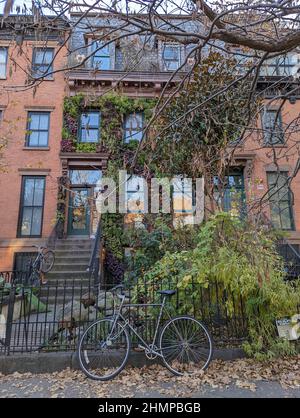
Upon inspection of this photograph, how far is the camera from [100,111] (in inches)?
548

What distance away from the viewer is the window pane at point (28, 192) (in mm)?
12952

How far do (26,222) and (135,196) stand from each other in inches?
Result: 182

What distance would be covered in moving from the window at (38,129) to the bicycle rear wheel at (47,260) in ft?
17.0

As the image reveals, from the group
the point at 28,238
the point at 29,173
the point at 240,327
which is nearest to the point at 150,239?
the point at 240,327

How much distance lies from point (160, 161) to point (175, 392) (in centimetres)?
560

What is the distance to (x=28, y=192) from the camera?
42.7 ft

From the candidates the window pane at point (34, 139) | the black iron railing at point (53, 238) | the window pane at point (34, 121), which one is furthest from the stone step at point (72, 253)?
the window pane at point (34, 121)

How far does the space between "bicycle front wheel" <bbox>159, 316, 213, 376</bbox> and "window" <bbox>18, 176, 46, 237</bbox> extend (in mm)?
9361

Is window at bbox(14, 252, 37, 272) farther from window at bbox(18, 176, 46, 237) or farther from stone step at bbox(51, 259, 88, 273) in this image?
stone step at bbox(51, 259, 88, 273)

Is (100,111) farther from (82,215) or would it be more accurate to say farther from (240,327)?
(240,327)

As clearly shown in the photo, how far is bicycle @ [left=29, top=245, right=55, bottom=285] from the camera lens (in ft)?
31.2

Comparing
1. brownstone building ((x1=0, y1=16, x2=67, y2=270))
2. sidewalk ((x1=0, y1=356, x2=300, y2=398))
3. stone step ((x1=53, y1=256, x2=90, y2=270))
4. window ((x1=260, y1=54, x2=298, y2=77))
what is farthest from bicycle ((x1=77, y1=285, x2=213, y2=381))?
brownstone building ((x1=0, y1=16, x2=67, y2=270))

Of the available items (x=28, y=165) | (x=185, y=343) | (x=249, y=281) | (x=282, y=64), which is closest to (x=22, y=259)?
(x=28, y=165)
